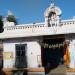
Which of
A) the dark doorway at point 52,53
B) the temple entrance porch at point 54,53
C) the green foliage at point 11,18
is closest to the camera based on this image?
the temple entrance porch at point 54,53

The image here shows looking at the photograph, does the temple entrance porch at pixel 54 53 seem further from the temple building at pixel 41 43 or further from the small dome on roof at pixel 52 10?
the small dome on roof at pixel 52 10

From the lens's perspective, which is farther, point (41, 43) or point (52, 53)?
point (52, 53)

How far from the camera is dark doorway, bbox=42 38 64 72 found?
22.6m

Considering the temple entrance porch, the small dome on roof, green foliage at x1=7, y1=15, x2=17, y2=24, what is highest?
green foliage at x1=7, y1=15, x2=17, y2=24

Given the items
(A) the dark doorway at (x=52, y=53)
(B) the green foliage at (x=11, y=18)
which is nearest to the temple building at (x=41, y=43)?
(A) the dark doorway at (x=52, y=53)

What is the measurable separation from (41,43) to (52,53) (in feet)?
6.17

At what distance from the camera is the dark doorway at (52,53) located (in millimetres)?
22609

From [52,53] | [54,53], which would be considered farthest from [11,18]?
[54,53]

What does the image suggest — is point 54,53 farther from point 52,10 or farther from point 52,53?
point 52,10

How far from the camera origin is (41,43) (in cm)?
2250

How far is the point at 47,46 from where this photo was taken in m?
22.5

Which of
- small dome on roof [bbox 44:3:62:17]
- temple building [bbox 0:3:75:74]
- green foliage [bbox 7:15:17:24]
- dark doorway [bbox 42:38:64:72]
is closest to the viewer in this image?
temple building [bbox 0:3:75:74]

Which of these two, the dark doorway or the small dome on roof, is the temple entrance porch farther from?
the small dome on roof

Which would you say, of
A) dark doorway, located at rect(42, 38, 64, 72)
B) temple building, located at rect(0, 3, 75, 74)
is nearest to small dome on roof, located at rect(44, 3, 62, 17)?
temple building, located at rect(0, 3, 75, 74)
